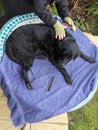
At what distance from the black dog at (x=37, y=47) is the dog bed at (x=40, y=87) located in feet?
0.17

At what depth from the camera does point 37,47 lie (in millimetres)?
2557

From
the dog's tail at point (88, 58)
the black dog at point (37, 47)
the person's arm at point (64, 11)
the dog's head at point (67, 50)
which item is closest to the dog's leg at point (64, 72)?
the black dog at point (37, 47)

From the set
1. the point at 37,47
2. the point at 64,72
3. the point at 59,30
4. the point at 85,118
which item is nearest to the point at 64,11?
the point at 59,30

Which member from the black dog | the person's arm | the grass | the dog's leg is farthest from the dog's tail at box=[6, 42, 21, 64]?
the grass

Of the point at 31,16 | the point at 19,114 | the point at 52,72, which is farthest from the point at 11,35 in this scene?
the point at 19,114

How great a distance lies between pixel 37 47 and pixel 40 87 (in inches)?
12.9

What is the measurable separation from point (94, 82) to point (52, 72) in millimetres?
350

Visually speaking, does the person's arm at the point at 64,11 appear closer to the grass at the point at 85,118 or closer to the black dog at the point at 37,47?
the black dog at the point at 37,47

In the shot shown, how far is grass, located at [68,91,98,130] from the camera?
286cm

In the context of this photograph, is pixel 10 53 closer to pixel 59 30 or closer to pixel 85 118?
pixel 59 30

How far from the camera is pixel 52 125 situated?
2713 millimetres

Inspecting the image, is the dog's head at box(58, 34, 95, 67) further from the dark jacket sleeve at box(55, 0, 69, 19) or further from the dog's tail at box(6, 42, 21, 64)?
the dog's tail at box(6, 42, 21, 64)

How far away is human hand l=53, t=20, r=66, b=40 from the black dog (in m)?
0.04

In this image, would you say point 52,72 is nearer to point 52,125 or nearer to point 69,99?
point 69,99
